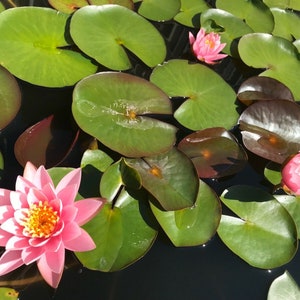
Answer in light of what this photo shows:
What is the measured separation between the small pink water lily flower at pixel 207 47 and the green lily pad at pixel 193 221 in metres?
0.93

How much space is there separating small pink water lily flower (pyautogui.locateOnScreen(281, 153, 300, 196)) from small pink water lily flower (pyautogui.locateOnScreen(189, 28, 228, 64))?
0.85m

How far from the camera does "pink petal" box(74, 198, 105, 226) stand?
1.38 metres

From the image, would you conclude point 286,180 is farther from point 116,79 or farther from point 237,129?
point 116,79

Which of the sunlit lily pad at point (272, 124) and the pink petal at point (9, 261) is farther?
the sunlit lily pad at point (272, 124)

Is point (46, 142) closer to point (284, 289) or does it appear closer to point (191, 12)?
point (284, 289)

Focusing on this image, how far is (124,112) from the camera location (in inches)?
72.7

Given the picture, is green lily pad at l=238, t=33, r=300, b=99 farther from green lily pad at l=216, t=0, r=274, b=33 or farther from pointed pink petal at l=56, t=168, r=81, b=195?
pointed pink petal at l=56, t=168, r=81, b=195

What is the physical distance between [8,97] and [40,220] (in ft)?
2.41

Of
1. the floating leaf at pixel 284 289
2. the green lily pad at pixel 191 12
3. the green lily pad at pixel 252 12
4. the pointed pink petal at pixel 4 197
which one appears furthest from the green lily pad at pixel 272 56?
the pointed pink petal at pixel 4 197

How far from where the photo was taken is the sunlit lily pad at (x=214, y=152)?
184 centimetres

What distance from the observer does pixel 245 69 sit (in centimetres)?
247

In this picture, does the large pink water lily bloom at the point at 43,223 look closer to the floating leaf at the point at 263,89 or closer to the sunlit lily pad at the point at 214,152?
the sunlit lily pad at the point at 214,152

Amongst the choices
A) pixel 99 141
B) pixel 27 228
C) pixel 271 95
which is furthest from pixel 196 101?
pixel 27 228

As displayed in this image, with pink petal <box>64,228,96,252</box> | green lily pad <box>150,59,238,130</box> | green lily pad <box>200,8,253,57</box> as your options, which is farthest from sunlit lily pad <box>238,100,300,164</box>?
pink petal <box>64,228,96,252</box>
